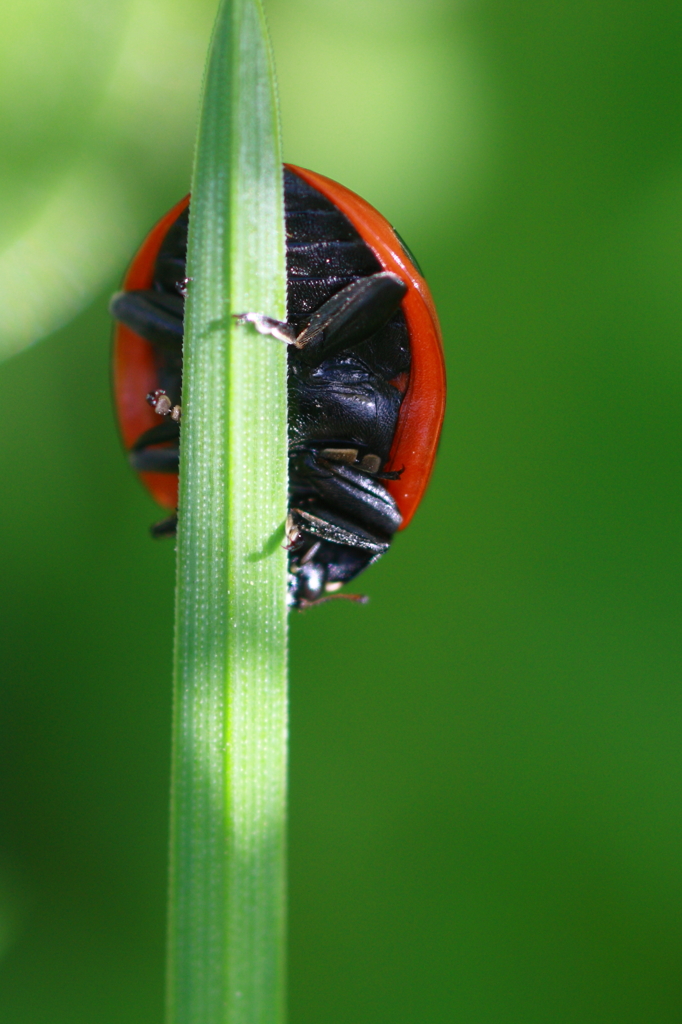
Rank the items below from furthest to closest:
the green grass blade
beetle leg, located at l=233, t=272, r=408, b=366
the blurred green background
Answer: the blurred green background < beetle leg, located at l=233, t=272, r=408, b=366 < the green grass blade

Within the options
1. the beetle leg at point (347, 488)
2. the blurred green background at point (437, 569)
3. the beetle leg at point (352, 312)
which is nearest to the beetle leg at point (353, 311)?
the beetle leg at point (352, 312)

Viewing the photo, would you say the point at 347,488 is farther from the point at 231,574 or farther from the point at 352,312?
the point at 231,574

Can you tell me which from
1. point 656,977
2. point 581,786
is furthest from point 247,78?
point 656,977

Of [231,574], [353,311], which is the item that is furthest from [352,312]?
[231,574]

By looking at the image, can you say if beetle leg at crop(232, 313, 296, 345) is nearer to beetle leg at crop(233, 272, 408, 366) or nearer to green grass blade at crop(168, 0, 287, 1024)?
green grass blade at crop(168, 0, 287, 1024)

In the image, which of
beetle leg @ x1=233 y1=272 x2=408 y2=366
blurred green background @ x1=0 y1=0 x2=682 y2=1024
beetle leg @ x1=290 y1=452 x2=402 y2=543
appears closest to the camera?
beetle leg @ x1=233 y1=272 x2=408 y2=366

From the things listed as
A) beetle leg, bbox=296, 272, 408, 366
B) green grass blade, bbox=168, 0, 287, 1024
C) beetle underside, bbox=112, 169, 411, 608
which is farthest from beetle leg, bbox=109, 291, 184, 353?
green grass blade, bbox=168, 0, 287, 1024

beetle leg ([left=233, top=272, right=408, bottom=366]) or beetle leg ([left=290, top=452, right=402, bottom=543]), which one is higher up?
beetle leg ([left=233, top=272, right=408, bottom=366])
